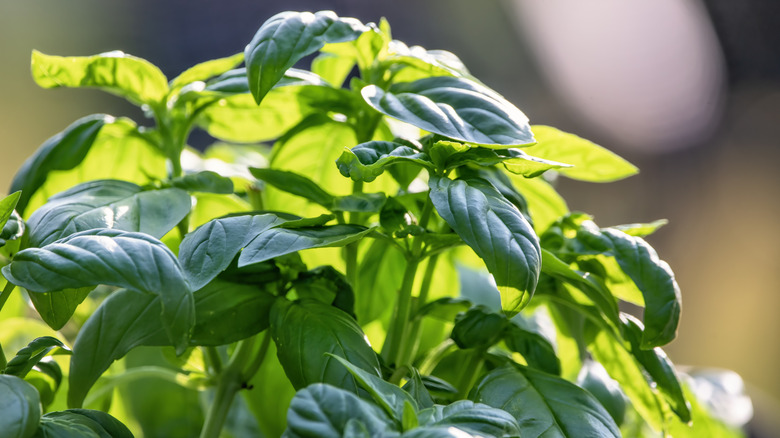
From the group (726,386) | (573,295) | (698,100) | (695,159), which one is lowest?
(726,386)

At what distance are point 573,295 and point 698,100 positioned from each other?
52.6 inches

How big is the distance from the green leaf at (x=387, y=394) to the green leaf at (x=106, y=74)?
0.32 meters

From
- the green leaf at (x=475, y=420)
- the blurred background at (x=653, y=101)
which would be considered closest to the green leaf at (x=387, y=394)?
the green leaf at (x=475, y=420)

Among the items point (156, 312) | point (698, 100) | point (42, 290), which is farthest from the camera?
point (698, 100)

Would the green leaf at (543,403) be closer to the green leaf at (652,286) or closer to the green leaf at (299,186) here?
the green leaf at (652,286)

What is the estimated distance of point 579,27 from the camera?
1801 millimetres

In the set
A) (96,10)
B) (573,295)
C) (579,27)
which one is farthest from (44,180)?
(579,27)

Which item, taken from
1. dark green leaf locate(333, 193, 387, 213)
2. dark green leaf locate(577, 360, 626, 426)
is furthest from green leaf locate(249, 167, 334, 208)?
dark green leaf locate(577, 360, 626, 426)

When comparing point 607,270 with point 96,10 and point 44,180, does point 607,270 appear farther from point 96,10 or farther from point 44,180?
point 96,10

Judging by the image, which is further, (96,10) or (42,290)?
(96,10)

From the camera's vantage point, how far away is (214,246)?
1.31 ft

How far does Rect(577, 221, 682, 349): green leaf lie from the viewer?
43 cm

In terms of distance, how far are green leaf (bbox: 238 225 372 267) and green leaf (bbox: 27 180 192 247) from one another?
83 mm

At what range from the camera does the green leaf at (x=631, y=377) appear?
0.56 m
